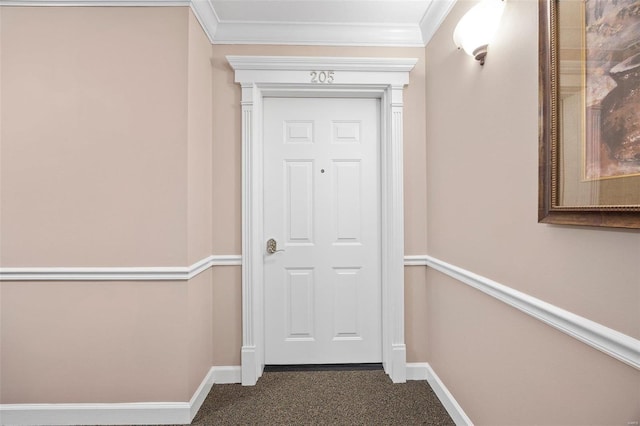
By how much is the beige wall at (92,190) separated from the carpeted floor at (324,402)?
1.17 feet

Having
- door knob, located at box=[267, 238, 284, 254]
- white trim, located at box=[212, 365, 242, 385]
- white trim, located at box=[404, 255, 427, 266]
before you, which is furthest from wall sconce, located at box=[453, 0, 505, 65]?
white trim, located at box=[212, 365, 242, 385]

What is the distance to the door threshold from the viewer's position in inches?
93.8

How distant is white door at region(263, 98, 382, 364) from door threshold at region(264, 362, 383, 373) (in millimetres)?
37

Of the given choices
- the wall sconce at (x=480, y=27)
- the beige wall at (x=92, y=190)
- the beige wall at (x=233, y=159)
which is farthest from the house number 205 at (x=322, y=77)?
the wall sconce at (x=480, y=27)

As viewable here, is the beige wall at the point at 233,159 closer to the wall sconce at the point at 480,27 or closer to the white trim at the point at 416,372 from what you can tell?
the white trim at the point at 416,372

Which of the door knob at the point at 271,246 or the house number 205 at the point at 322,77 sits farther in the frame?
the door knob at the point at 271,246

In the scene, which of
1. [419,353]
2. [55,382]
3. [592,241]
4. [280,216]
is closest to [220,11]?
[280,216]

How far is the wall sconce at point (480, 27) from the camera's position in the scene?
141cm

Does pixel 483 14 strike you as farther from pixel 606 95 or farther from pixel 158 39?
pixel 158 39

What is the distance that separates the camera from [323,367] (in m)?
2.41

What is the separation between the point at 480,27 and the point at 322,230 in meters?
1.54

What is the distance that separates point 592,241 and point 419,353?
166cm

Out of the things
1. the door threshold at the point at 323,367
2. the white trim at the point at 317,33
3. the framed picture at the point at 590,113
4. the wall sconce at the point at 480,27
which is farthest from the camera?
the door threshold at the point at 323,367

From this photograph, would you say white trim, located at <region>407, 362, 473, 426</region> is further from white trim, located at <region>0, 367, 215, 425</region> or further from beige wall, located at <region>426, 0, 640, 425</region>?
white trim, located at <region>0, 367, 215, 425</region>
